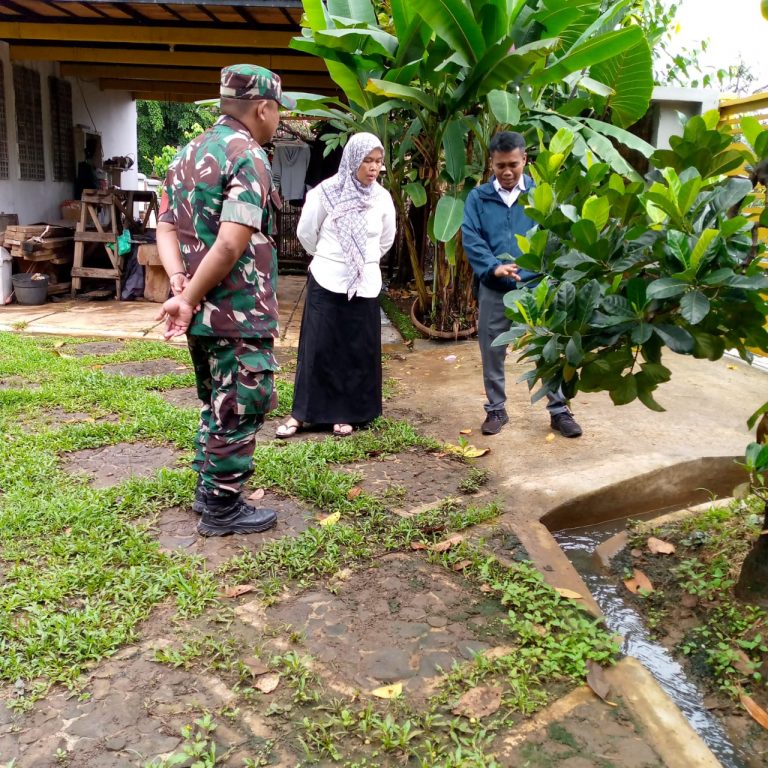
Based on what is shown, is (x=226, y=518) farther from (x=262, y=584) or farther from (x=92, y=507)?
(x=92, y=507)

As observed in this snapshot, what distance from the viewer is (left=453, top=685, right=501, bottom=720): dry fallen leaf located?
2105 millimetres

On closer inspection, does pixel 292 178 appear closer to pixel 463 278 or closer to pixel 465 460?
pixel 463 278

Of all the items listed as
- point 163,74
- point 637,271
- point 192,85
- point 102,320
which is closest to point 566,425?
point 637,271

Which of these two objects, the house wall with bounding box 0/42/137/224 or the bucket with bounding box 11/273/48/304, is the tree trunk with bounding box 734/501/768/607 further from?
the house wall with bounding box 0/42/137/224

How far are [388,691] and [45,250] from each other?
7.95 m

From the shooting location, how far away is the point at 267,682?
222cm

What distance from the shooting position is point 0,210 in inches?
343

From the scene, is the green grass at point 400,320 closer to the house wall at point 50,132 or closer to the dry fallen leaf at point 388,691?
the house wall at point 50,132

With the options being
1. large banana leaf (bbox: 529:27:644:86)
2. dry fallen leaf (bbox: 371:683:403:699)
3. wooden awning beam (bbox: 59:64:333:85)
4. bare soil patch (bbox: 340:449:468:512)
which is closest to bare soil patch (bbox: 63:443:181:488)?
→ bare soil patch (bbox: 340:449:468:512)

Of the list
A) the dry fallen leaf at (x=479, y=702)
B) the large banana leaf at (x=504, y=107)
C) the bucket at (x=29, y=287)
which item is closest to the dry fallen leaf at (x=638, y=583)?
the dry fallen leaf at (x=479, y=702)

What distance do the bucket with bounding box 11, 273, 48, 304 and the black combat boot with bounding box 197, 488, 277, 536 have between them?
628cm

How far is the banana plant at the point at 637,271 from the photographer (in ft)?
6.22

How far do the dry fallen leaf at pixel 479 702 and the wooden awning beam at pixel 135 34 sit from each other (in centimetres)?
756

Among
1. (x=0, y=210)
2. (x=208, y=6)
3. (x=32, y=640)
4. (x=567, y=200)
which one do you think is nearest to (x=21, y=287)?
(x=0, y=210)
